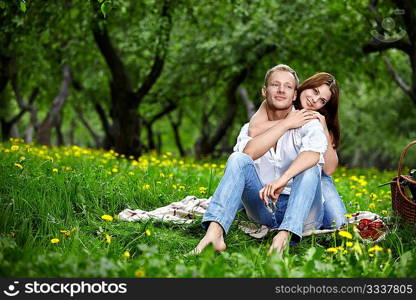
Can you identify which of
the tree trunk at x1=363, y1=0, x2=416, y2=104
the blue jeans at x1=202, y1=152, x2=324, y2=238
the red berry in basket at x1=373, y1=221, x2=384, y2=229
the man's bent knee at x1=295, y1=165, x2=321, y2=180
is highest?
the tree trunk at x1=363, y1=0, x2=416, y2=104

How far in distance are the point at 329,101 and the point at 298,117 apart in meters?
0.43

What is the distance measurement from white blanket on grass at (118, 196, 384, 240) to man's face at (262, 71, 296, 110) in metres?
0.95

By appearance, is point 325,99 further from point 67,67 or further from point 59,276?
point 67,67

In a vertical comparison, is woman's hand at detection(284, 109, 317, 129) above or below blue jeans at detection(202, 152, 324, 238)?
above

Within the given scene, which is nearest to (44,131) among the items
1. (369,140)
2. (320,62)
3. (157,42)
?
(157,42)

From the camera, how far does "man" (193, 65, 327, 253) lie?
3.55 m

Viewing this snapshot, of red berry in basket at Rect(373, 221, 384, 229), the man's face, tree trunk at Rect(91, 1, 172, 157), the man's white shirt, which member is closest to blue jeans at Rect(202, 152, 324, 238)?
the man's white shirt

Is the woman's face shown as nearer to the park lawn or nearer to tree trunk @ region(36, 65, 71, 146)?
the park lawn

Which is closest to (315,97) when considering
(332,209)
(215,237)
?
(332,209)

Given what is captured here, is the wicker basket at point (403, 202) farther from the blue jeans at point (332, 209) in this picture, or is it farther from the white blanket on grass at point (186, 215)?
the blue jeans at point (332, 209)

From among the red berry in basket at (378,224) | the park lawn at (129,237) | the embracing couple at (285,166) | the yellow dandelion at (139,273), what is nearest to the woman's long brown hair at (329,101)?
the embracing couple at (285,166)

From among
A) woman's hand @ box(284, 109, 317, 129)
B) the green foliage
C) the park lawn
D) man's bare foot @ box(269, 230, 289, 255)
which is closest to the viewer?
the park lawn

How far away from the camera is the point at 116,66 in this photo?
10.3 metres

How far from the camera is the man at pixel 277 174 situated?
11.6ft
